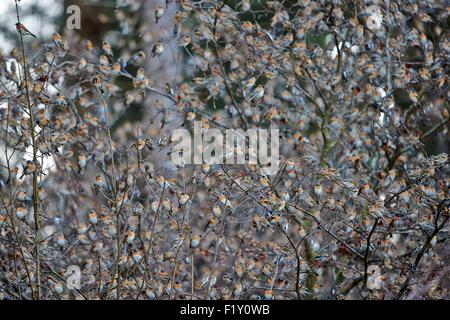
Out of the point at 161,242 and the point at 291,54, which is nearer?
the point at 161,242

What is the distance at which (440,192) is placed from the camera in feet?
16.0

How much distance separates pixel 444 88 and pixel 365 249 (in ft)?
4.38

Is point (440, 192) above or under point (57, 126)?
under

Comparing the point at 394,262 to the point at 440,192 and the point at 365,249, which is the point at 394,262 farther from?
the point at 440,192

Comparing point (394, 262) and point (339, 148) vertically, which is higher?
point (339, 148)

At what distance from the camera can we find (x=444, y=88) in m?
5.64

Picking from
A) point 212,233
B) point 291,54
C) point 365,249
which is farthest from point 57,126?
point 365,249

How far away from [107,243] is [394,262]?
183 centimetres
